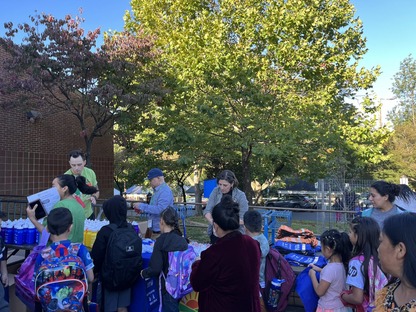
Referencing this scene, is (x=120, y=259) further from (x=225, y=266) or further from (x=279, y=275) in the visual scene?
(x=279, y=275)

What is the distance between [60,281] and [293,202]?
31.5m

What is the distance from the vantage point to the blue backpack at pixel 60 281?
2721 mm

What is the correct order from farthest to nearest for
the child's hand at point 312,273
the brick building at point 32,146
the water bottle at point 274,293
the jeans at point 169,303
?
the brick building at point 32,146 < the water bottle at point 274,293 < the jeans at point 169,303 < the child's hand at point 312,273

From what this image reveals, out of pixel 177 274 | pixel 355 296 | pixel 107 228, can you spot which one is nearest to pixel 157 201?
pixel 107 228

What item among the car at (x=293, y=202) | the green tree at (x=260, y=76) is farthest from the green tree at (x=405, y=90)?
the green tree at (x=260, y=76)

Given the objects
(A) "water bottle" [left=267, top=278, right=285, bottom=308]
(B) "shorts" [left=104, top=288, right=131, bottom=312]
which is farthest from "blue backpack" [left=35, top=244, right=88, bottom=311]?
(A) "water bottle" [left=267, top=278, right=285, bottom=308]

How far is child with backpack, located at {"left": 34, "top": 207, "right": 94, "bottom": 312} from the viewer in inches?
107

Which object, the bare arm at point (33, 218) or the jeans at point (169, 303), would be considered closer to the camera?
the jeans at point (169, 303)

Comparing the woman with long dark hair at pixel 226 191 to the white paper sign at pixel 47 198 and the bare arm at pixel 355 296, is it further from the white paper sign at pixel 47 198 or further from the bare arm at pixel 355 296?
the white paper sign at pixel 47 198

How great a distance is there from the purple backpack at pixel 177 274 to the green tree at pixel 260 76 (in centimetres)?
889

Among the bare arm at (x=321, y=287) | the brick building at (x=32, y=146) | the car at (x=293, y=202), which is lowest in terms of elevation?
the car at (x=293, y=202)

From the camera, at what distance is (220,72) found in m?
12.9

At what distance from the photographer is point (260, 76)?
44.8ft

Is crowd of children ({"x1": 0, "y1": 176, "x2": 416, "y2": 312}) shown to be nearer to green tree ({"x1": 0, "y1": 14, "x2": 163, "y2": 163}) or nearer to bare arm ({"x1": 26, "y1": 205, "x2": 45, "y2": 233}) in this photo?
bare arm ({"x1": 26, "y1": 205, "x2": 45, "y2": 233})
